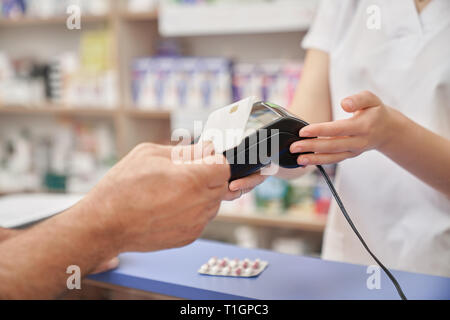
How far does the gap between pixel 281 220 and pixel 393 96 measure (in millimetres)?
1237

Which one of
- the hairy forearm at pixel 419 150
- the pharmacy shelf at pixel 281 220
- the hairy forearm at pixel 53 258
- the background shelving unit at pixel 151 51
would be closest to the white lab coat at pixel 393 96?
the hairy forearm at pixel 419 150

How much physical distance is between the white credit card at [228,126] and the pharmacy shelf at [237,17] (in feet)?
4.43

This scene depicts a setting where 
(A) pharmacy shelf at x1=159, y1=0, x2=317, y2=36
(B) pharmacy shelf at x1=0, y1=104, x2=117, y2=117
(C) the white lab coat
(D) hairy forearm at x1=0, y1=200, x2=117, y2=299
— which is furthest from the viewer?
(B) pharmacy shelf at x1=0, y1=104, x2=117, y2=117

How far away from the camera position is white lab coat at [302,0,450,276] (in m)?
1.12

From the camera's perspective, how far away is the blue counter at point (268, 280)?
843 mm

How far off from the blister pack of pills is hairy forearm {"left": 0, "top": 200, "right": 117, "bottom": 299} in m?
0.31

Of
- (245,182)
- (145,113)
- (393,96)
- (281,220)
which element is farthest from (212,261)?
(145,113)

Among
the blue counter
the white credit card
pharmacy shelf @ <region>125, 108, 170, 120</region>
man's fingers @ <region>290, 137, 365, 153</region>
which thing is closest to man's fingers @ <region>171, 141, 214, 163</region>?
the white credit card

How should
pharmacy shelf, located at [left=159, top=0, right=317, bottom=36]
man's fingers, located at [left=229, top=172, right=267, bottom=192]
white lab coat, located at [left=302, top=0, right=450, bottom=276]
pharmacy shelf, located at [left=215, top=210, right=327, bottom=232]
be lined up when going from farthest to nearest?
1. pharmacy shelf, located at [left=215, top=210, right=327, bottom=232]
2. pharmacy shelf, located at [left=159, top=0, right=317, bottom=36]
3. white lab coat, located at [left=302, top=0, right=450, bottom=276]
4. man's fingers, located at [left=229, top=172, right=267, bottom=192]

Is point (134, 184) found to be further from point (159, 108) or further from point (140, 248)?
point (159, 108)

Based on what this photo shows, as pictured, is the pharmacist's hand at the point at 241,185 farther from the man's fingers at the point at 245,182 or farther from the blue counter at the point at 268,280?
the blue counter at the point at 268,280

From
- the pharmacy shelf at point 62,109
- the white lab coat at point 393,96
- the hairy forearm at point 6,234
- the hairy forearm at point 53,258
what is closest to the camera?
the hairy forearm at point 53,258

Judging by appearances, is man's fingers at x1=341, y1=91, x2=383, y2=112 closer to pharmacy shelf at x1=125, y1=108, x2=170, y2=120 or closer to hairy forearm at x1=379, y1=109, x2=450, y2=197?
hairy forearm at x1=379, y1=109, x2=450, y2=197

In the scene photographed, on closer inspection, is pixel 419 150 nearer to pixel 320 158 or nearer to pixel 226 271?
pixel 320 158
